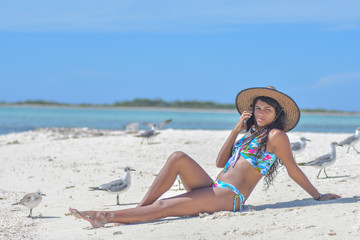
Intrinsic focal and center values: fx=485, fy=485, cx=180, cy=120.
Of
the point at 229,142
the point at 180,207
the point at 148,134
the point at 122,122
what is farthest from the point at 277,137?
the point at 122,122

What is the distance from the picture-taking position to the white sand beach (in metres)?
5.32

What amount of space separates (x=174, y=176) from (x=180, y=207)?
0.40m

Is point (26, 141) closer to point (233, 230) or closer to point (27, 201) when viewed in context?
point (27, 201)

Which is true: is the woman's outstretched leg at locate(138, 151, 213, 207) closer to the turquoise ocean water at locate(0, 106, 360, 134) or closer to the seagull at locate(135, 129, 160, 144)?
the seagull at locate(135, 129, 160, 144)

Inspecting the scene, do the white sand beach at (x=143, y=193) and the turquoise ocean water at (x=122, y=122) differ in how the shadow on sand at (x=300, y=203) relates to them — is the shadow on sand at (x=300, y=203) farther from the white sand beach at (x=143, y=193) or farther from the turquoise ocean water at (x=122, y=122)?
the turquoise ocean water at (x=122, y=122)

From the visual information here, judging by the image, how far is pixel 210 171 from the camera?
1145 cm

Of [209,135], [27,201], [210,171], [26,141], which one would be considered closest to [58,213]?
[27,201]

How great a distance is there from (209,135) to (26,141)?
7438 mm

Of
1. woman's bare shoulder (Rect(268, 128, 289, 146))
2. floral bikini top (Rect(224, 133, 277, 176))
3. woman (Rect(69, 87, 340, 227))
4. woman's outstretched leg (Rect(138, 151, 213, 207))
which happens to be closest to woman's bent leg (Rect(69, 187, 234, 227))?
woman (Rect(69, 87, 340, 227))

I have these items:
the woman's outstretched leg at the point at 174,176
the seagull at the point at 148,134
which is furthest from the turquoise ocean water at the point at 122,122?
the woman's outstretched leg at the point at 174,176

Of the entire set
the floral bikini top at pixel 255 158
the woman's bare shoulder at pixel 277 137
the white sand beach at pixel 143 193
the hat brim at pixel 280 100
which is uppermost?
the hat brim at pixel 280 100

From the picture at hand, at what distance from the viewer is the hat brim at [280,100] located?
19.8ft

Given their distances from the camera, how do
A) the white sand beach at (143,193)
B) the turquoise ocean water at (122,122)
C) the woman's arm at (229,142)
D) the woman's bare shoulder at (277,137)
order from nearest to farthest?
1. the white sand beach at (143,193)
2. the woman's bare shoulder at (277,137)
3. the woman's arm at (229,142)
4. the turquoise ocean water at (122,122)

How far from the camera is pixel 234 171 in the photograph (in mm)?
6051
